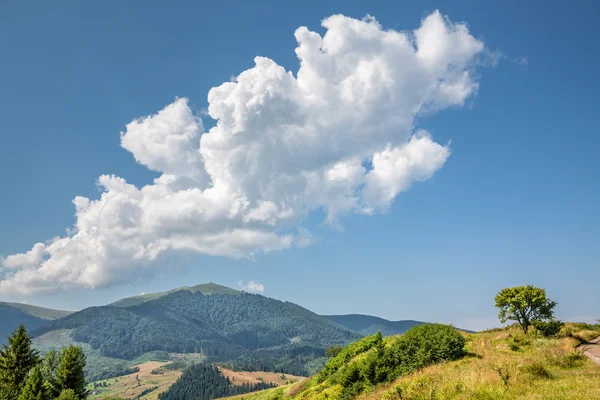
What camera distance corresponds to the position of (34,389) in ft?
166

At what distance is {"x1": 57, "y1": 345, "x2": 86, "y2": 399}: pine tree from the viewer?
59081 mm

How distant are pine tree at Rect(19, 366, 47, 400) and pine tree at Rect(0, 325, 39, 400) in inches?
426

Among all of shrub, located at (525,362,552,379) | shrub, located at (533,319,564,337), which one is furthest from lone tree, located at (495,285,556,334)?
shrub, located at (525,362,552,379)

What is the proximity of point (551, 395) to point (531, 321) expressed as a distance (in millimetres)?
26786

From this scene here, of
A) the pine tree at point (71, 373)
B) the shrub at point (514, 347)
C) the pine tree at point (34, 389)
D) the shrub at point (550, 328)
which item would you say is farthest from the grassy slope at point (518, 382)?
the pine tree at point (71, 373)

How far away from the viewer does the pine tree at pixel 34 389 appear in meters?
49.4

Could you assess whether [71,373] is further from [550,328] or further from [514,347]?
[550,328]

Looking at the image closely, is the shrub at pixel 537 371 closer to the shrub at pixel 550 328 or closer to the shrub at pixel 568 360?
the shrub at pixel 568 360

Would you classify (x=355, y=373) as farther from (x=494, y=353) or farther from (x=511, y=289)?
(x=511, y=289)

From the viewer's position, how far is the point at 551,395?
1367cm

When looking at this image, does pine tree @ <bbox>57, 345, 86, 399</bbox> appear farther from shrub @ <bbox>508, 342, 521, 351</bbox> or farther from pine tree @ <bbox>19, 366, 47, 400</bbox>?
shrub @ <bbox>508, 342, 521, 351</bbox>

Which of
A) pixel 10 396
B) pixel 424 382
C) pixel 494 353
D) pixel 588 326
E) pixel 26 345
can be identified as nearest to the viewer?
pixel 424 382

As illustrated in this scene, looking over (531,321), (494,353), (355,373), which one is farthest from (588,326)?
(355,373)

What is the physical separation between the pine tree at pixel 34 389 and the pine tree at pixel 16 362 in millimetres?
10823
